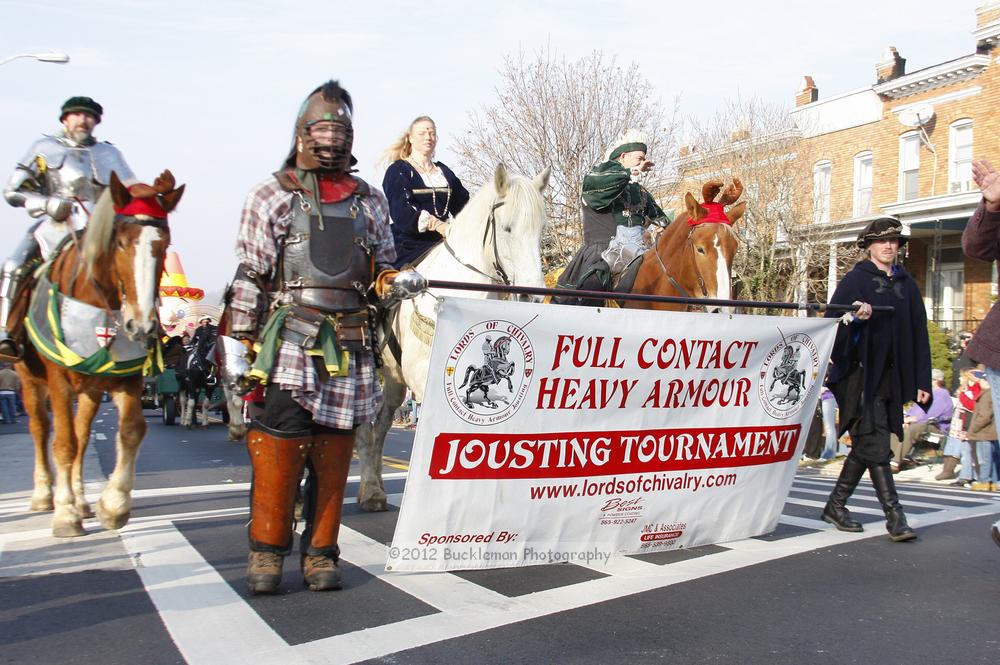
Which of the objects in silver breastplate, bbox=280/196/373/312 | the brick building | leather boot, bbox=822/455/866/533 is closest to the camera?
silver breastplate, bbox=280/196/373/312

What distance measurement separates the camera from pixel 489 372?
4.87 metres

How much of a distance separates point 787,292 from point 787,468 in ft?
83.2

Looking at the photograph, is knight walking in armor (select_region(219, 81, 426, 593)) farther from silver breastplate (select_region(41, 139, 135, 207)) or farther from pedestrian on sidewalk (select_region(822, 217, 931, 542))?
pedestrian on sidewalk (select_region(822, 217, 931, 542))

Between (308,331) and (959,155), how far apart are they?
94.4 feet

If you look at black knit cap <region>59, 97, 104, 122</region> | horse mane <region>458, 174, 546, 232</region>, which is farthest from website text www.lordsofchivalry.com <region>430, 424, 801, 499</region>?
black knit cap <region>59, 97, 104, 122</region>

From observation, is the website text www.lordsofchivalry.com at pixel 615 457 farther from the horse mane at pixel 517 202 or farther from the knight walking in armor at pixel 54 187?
the knight walking in armor at pixel 54 187

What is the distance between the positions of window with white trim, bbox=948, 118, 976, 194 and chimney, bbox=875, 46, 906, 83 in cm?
356

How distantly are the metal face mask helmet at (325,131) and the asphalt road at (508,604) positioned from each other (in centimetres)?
226

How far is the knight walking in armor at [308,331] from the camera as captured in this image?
4574 millimetres

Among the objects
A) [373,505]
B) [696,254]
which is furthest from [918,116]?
[373,505]

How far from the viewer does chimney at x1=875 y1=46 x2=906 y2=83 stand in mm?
31078

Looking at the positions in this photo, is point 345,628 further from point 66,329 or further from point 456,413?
point 66,329

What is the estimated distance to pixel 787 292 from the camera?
99.8 ft

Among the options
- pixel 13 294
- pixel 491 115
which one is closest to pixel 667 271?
pixel 13 294
